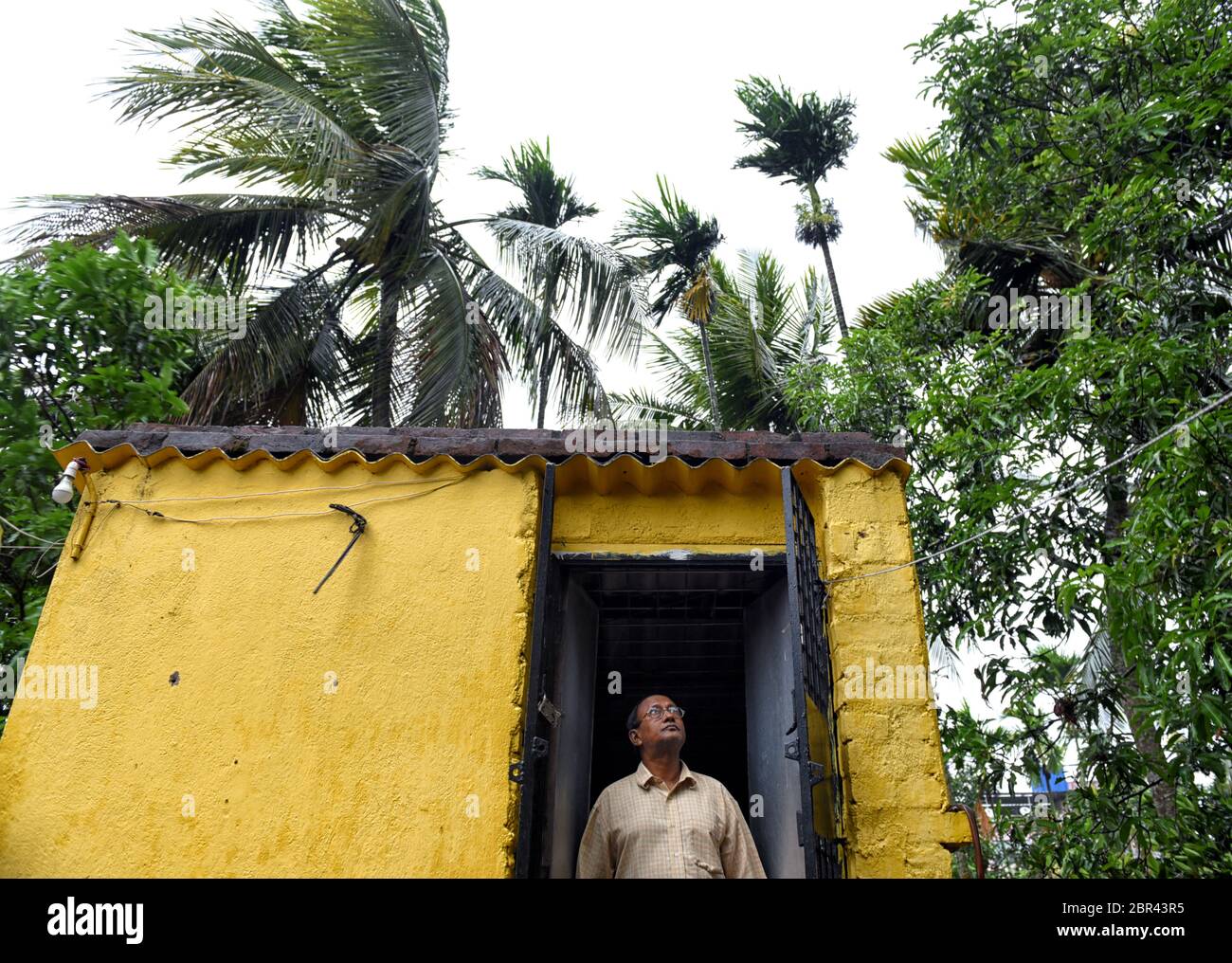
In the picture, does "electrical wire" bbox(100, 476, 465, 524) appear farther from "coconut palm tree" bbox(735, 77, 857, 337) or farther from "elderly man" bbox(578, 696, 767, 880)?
"coconut palm tree" bbox(735, 77, 857, 337)

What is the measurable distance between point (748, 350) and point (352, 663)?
394 inches

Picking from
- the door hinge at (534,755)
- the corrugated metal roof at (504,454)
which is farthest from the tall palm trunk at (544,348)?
the door hinge at (534,755)

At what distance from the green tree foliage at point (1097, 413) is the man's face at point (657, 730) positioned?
2.19m

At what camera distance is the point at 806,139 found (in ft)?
48.5

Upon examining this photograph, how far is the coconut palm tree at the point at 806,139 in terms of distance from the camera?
1459 cm

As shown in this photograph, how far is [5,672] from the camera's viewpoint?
5363mm

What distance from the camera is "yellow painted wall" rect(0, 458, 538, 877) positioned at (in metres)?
4.07

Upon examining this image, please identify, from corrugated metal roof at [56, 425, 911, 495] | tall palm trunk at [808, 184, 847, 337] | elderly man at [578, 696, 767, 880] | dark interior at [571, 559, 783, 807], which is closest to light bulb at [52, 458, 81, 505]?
corrugated metal roof at [56, 425, 911, 495]

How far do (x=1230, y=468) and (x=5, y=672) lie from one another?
7.38 meters

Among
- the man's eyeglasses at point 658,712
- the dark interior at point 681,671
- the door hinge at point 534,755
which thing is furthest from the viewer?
the dark interior at point 681,671

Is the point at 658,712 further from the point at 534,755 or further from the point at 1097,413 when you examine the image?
the point at 1097,413

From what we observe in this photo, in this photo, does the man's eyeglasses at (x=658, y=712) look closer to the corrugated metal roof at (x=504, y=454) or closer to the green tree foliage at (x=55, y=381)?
the corrugated metal roof at (x=504, y=454)

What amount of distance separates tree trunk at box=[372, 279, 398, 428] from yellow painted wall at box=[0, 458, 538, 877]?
18.1 ft

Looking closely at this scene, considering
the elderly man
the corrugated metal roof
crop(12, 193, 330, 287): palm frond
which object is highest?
crop(12, 193, 330, 287): palm frond
